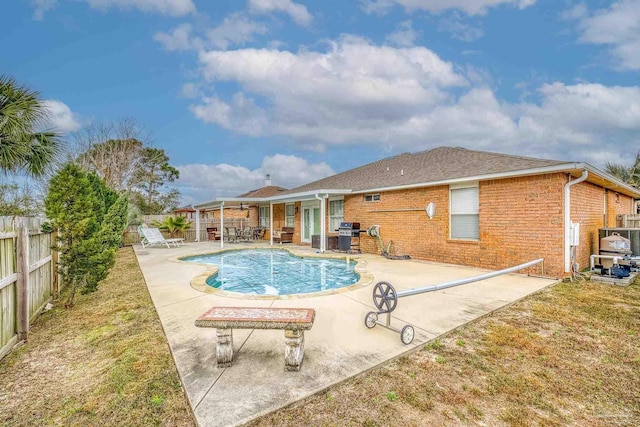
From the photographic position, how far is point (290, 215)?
58.0 ft

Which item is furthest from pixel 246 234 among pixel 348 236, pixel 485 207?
pixel 485 207

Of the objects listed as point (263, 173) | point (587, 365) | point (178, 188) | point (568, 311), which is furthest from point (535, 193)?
point (178, 188)

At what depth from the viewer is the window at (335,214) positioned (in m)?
13.8

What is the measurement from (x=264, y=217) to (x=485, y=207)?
14.8 metres

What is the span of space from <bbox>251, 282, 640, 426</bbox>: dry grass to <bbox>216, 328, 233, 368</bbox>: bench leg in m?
0.89

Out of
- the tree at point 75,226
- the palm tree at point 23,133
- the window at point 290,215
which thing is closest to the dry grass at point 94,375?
the tree at point 75,226

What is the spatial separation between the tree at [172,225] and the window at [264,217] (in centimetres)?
490

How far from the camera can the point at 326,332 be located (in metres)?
3.82

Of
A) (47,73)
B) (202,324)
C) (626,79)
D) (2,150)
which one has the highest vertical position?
(626,79)

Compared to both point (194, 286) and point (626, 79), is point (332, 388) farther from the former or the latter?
point (626, 79)

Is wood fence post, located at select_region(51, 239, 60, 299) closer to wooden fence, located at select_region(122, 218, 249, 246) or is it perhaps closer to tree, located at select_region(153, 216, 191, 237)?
tree, located at select_region(153, 216, 191, 237)

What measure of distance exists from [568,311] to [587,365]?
209 centimetres

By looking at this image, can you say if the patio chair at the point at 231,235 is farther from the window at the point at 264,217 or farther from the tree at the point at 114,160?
the tree at the point at 114,160

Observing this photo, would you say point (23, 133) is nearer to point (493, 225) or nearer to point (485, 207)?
point (485, 207)
